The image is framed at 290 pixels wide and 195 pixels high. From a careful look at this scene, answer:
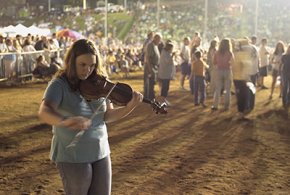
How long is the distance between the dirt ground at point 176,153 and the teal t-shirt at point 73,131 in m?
2.19

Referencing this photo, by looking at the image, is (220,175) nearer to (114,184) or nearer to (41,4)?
(114,184)

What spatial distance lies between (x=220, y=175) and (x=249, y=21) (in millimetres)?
38135

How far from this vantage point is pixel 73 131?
9.10 ft

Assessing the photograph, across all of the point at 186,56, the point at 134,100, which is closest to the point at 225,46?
the point at 186,56

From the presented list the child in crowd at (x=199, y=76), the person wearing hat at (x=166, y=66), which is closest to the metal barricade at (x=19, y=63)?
the person wearing hat at (x=166, y=66)

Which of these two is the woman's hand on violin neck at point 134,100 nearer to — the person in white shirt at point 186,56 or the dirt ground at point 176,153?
the dirt ground at point 176,153

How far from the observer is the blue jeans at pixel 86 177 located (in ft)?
9.27

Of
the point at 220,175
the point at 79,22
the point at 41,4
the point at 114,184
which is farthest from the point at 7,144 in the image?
the point at 41,4

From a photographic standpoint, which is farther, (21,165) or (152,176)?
(21,165)

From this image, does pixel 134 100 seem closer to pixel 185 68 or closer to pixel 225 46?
pixel 225 46

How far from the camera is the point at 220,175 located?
221 inches

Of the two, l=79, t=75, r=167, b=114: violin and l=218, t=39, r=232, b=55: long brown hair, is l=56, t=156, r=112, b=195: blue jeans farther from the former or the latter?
l=218, t=39, r=232, b=55: long brown hair

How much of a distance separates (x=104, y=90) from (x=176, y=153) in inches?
153

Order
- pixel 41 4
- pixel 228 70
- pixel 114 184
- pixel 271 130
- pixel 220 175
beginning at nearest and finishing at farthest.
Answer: pixel 114 184, pixel 220 175, pixel 271 130, pixel 228 70, pixel 41 4
